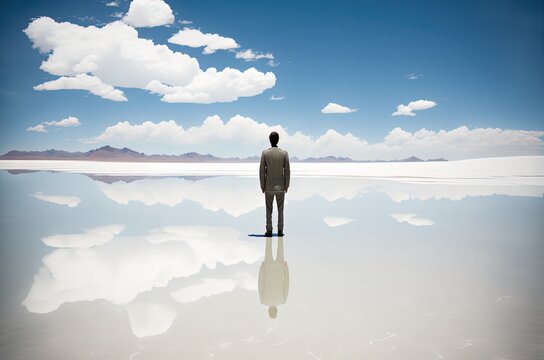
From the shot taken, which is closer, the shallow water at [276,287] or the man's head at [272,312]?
the shallow water at [276,287]

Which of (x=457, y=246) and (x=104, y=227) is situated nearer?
(x=457, y=246)

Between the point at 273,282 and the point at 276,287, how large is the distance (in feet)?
0.79

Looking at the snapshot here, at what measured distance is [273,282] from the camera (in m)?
5.98

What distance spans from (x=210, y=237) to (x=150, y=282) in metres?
3.38

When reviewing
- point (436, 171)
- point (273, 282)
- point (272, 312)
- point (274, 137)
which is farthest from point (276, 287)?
point (436, 171)

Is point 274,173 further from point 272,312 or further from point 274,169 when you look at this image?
point 272,312

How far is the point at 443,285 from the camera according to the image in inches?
231

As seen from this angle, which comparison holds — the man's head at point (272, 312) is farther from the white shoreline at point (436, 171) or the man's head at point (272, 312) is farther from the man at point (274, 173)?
the white shoreline at point (436, 171)

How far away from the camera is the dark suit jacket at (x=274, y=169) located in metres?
9.86

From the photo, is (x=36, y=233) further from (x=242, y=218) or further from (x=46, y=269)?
(x=242, y=218)

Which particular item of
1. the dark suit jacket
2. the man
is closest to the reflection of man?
the man

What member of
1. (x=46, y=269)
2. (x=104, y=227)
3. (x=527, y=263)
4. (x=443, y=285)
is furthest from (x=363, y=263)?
(x=104, y=227)

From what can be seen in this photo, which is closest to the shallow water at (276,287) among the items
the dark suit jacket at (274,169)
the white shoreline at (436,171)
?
the dark suit jacket at (274,169)

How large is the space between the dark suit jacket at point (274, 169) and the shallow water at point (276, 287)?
122cm
